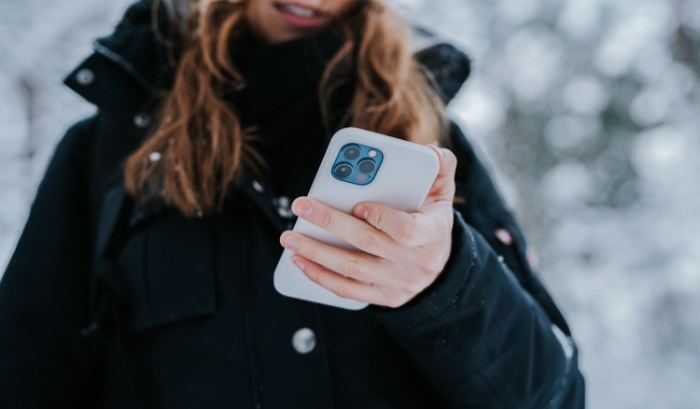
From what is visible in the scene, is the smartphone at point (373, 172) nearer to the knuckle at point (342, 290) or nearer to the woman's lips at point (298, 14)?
the knuckle at point (342, 290)

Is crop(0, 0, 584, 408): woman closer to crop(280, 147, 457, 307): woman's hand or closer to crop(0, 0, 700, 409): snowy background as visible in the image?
crop(280, 147, 457, 307): woman's hand

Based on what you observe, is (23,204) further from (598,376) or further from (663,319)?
(663,319)

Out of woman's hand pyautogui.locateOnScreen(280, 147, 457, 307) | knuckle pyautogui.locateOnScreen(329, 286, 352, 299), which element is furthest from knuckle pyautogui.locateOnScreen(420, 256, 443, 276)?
knuckle pyautogui.locateOnScreen(329, 286, 352, 299)

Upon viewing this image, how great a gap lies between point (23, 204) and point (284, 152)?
263cm

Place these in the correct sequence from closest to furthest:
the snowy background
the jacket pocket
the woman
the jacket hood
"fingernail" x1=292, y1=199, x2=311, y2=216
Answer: "fingernail" x1=292, y1=199, x2=311, y2=216 → the woman → the jacket pocket → the jacket hood → the snowy background

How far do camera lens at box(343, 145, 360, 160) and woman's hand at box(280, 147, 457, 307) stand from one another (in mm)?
64

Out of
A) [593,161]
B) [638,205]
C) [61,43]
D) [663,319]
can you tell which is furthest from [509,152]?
[61,43]

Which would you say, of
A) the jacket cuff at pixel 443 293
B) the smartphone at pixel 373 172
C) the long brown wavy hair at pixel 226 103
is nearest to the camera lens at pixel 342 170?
the smartphone at pixel 373 172

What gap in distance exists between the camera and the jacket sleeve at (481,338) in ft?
2.68

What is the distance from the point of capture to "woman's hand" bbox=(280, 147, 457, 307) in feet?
2.16

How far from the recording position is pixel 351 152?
70 centimetres

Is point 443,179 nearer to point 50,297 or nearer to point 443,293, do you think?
point 443,293

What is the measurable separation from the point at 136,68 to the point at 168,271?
1.58 feet

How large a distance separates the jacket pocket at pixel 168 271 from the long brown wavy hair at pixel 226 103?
0.05 metres
